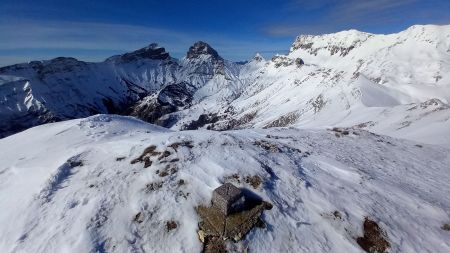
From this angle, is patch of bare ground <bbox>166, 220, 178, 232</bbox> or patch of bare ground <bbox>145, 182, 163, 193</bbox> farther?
patch of bare ground <bbox>145, 182, 163, 193</bbox>

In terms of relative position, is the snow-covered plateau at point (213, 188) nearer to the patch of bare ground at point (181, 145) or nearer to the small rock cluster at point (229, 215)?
the patch of bare ground at point (181, 145)

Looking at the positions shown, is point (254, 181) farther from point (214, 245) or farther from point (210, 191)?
point (214, 245)

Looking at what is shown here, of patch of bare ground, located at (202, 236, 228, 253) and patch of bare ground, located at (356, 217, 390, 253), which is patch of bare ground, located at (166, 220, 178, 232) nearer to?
patch of bare ground, located at (202, 236, 228, 253)

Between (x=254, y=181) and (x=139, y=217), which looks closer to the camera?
(x=139, y=217)

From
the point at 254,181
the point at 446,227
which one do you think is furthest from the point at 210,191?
the point at 446,227

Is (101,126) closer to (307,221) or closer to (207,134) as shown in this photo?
(207,134)

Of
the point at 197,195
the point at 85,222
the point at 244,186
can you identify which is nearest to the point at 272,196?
the point at 244,186

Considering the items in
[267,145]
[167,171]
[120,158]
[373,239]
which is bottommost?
[373,239]

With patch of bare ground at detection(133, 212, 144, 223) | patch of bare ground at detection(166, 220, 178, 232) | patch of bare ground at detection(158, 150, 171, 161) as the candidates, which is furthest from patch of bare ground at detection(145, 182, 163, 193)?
patch of bare ground at detection(166, 220, 178, 232)
